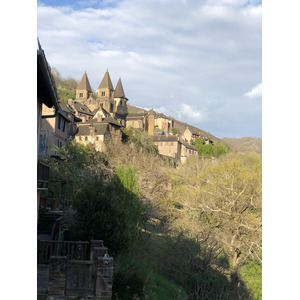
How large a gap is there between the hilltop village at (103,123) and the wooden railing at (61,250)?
786 centimetres

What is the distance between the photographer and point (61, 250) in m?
8.94

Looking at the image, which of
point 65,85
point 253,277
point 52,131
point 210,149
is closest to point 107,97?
point 65,85

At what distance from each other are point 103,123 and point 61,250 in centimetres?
3280

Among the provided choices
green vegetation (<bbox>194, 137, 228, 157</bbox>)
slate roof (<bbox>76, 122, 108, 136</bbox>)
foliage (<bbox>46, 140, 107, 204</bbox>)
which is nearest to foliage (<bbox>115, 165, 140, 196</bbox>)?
foliage (<bbox>46, 140, 107, 204</bbox>)

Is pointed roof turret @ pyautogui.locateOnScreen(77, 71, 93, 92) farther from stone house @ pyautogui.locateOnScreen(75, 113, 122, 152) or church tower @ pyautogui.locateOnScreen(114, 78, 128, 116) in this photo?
stone house @ pyautogui.locateOnScreen(75, 113, 122, 152)

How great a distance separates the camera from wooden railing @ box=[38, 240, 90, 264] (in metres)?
8.72

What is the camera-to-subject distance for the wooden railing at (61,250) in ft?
28.6

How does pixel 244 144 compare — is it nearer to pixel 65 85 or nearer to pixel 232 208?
pixel 65 85

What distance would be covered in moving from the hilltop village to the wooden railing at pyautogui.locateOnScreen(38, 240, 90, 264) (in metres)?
7.86

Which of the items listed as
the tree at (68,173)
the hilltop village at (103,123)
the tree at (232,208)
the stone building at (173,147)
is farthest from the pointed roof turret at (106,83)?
the tree at (232,208)
